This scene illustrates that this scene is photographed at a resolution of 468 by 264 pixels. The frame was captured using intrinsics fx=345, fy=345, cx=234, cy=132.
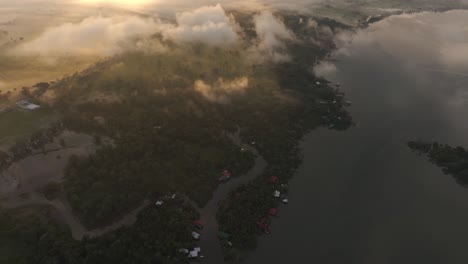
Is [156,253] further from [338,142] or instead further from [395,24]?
[395,24]

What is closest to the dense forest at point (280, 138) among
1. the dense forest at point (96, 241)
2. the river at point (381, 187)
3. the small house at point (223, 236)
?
the small house at point (223, 236)

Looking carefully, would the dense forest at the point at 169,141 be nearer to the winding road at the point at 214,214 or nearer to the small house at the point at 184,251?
the small house at the point at 184,251

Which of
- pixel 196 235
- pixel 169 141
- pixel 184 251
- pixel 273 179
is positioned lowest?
pixel 184 251

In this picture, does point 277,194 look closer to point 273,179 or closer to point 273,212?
point 273,179

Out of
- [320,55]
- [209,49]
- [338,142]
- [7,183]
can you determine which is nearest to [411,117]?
[338,142]

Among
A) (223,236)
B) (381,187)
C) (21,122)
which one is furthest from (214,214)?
(21,122)

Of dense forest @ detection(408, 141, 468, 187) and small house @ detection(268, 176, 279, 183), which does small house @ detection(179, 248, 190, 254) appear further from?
dense forest @ detection(408, 141, 468, 187)
